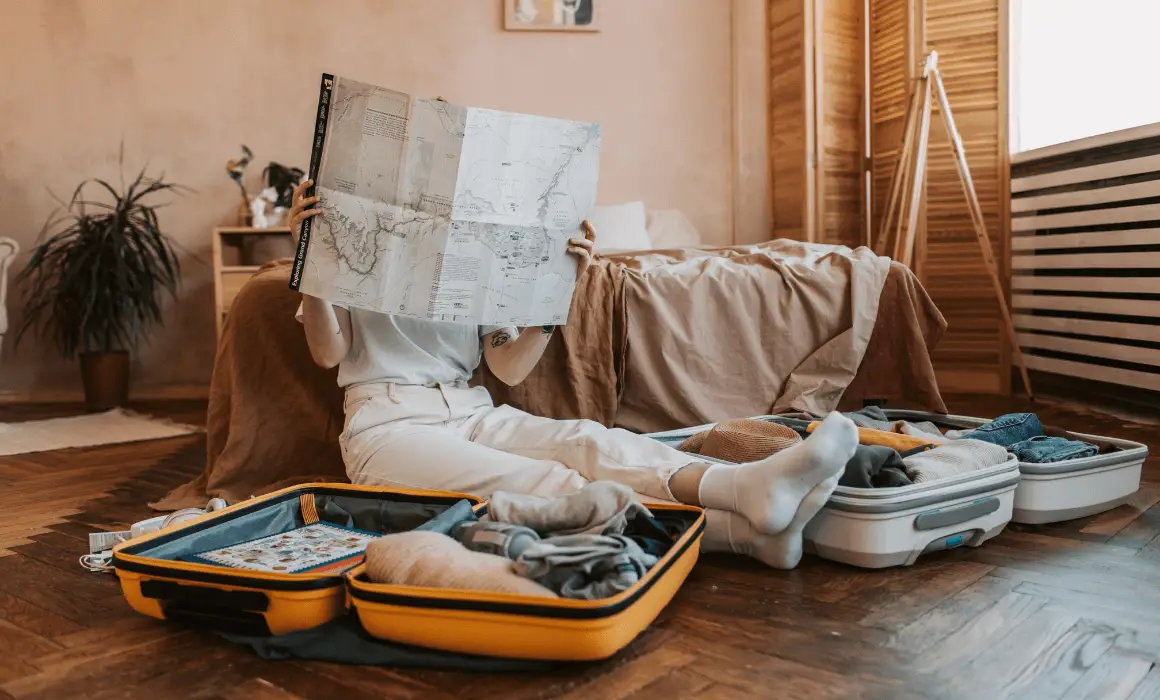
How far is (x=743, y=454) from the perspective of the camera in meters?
1.84

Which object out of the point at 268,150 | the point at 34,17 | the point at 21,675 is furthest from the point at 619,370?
the point at 34,17

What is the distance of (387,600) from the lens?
1.22 m

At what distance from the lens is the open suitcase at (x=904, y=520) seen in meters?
1.56

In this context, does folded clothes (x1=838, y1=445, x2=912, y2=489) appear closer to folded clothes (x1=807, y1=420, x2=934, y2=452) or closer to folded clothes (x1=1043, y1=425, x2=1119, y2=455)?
folded clothes (x1=807, y1=420, x2=934, y2=452)

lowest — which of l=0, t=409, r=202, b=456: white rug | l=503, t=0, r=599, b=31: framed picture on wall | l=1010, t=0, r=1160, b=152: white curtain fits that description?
l=0, t=409, r=202, b=456: white rug

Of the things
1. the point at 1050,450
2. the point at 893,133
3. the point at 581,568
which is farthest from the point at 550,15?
the point at 581,568

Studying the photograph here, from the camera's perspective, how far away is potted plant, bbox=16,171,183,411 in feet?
13.0

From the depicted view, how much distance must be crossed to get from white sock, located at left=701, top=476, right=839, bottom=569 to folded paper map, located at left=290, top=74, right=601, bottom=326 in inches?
21.6

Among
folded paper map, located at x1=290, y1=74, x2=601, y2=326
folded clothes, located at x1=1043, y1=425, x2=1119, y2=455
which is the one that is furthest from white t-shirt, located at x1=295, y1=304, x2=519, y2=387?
folded clothes, located at x1=1043, y1=425, x2=1119, y2=455

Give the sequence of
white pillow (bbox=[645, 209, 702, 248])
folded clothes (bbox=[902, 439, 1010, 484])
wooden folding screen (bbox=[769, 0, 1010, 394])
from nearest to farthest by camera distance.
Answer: folded clothes (bbox=[902, 439, 1010, 484]), wooden folding screen (bbox=[769, 0, 1010, 394]), white pillow (bbox=[645, 209, 702, 248])

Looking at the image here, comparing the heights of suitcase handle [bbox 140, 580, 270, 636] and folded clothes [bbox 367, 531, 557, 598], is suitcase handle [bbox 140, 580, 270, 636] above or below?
below

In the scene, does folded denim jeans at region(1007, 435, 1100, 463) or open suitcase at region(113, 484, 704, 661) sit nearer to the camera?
open suitcase at region(113, 484, 704, 661)

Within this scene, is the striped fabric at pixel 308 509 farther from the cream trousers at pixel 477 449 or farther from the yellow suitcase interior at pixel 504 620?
the yellow suitcase interior at pixel 504 620

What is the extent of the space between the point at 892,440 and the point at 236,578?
128cm
